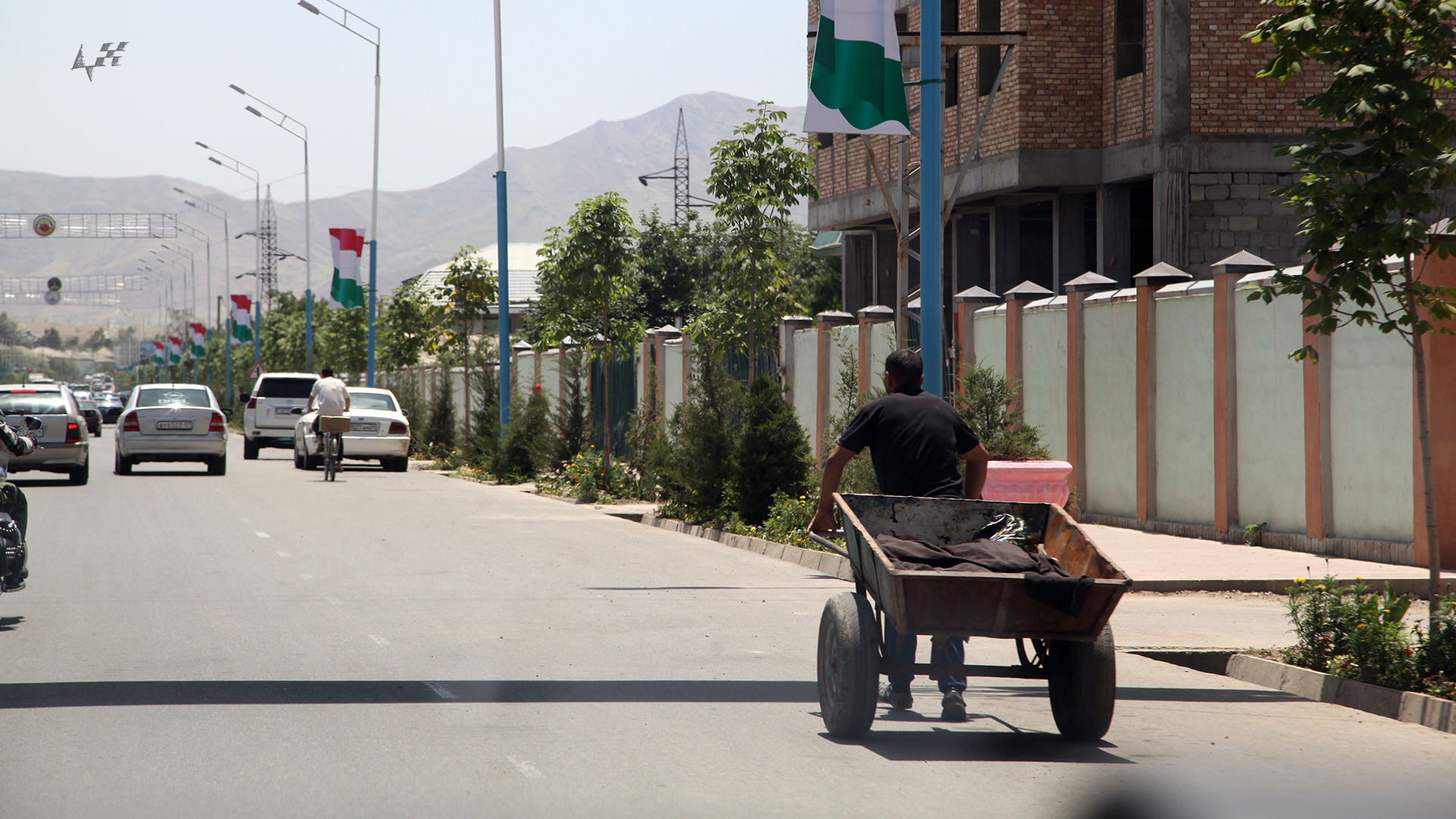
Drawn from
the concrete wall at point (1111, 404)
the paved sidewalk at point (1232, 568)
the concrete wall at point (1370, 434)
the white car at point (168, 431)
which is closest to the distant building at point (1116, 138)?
the concrete wall at point (1111, 404)

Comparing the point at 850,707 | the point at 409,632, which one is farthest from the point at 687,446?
the point at 850,707

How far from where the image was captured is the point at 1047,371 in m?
19.1

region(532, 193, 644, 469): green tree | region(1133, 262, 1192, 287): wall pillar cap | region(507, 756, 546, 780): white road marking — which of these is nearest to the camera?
region(507, 756, 546, 780): white road marking

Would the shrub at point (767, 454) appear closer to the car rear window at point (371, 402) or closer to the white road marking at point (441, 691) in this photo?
the white road marking at point (441, 691)

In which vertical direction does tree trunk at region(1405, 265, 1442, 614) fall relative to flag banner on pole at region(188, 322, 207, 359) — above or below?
below

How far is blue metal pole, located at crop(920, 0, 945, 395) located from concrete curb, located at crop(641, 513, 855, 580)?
185 centimetres

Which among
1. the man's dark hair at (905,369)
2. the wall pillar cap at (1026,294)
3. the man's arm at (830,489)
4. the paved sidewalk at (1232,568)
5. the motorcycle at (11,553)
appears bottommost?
the paved sidewalk at (1232,568)

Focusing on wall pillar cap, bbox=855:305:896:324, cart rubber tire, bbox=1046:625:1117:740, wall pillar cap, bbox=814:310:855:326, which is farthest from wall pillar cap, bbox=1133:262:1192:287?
cart rubber tire, bbox=1046:625:1117:740

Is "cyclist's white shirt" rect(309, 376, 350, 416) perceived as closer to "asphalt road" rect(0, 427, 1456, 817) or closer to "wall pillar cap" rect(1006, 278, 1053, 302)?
"wall pillar cap" rect(1006, 278, 1053, 302)

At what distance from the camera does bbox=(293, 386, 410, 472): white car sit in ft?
106

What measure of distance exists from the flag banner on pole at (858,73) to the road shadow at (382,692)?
6.68m

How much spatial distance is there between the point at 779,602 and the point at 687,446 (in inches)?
279

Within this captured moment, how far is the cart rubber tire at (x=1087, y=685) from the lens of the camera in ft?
23.0

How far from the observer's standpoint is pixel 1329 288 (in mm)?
8703
